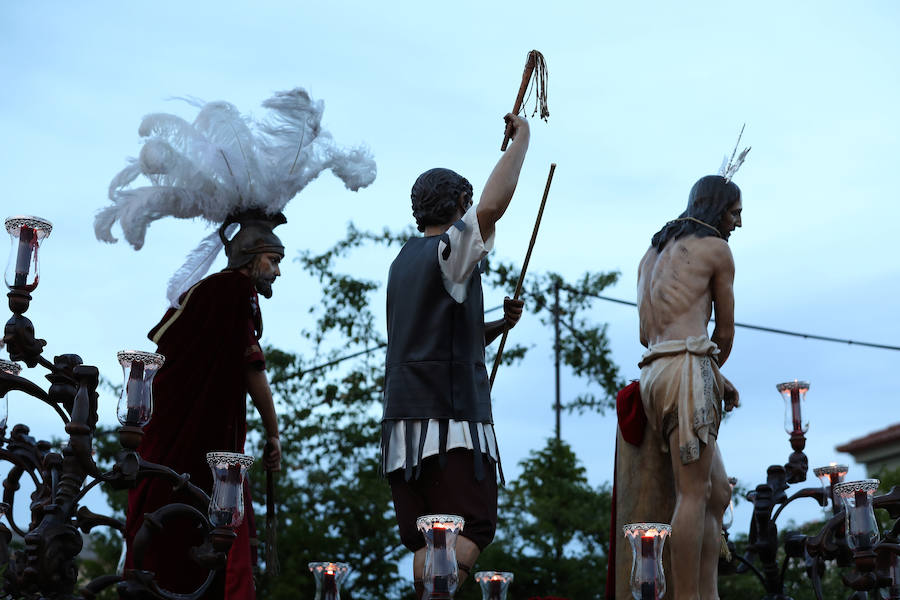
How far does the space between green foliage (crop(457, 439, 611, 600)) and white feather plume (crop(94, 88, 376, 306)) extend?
613cm

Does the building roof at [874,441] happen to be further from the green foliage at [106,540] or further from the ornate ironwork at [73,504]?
the ornate ironwork at [73,504]

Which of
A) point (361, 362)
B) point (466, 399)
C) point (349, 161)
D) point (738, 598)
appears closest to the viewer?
point (466, 399)

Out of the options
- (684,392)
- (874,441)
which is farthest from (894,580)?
(874,441)

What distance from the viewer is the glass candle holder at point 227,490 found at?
199 inches

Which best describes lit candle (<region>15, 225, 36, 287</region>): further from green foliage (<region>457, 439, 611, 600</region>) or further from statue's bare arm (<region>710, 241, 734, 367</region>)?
green foliage (<region>457, 439, 611, 600</region>)

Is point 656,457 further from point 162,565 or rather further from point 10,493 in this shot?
point 10,493

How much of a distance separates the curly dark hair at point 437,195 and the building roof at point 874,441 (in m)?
21.2

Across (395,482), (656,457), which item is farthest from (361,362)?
(395,482)

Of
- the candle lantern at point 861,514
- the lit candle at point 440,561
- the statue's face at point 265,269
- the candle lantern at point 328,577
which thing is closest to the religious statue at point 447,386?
the candle lantern at point 328,577

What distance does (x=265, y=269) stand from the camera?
6535 millimetres

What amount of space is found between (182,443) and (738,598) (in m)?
8.08

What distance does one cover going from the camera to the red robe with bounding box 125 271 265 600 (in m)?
5.91

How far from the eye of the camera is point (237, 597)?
585 cm

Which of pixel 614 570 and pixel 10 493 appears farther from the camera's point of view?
pixel 10 493
